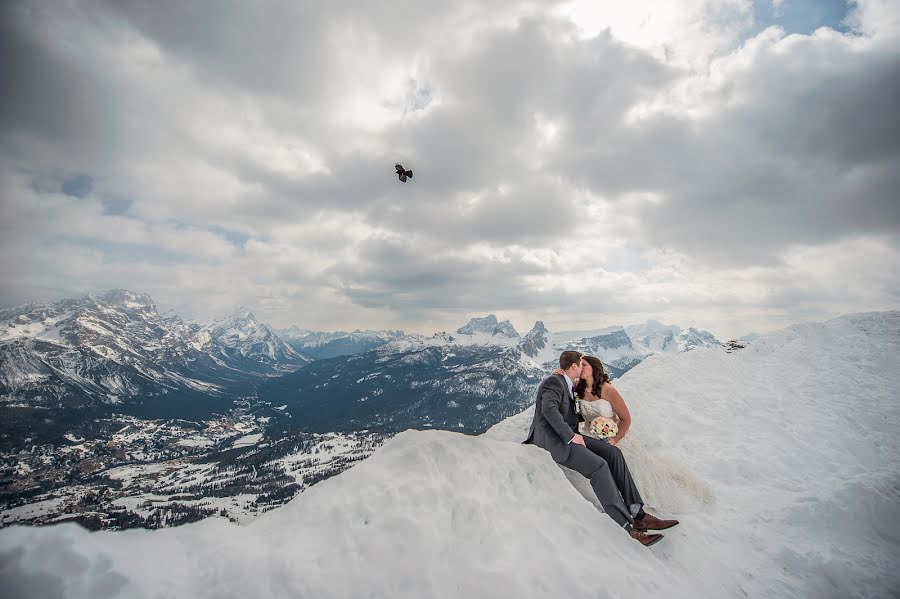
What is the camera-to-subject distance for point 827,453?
1289 centimetres

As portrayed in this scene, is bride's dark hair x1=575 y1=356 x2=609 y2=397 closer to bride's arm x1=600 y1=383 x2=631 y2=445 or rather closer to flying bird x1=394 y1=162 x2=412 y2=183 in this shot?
bride's arm x1=600 y1=383 x2=631 y2=445

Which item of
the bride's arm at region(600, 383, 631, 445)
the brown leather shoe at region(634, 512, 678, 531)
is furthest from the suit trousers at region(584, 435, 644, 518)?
the bride's arm at region(600, 383, 631, 445)

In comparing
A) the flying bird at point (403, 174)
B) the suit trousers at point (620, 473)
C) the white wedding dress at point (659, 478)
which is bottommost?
the white wedding dress at point (659, 478)

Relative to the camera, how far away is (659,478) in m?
10.6

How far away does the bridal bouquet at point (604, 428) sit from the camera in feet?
29.6

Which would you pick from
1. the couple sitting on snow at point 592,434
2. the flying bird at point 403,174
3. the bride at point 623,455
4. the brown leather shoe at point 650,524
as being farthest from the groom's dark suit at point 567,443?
the flying bird at point 403,174

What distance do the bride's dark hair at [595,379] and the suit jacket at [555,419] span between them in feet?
3.15

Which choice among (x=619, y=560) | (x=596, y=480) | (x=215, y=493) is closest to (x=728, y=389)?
(x=596, y=480)

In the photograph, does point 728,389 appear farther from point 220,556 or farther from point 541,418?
point 220,556

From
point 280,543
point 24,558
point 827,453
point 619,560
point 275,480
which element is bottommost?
point 275,480

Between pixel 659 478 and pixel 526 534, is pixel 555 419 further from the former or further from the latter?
pixel 659 478

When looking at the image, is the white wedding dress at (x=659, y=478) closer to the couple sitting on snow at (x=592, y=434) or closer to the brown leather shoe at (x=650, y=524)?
the couple sitting on snow at (x=592, y=434)

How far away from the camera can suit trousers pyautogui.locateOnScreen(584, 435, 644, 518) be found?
800 centimetres

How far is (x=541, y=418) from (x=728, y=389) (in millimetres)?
14957
